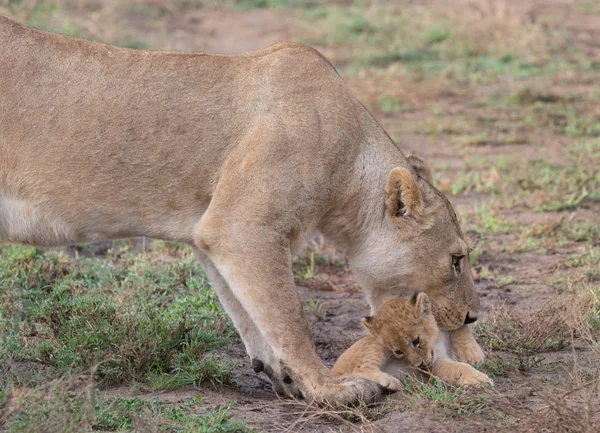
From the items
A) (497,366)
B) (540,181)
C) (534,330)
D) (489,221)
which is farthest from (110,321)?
(540,181)

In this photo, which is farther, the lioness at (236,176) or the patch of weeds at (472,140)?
the patch of weeds at (472,140)

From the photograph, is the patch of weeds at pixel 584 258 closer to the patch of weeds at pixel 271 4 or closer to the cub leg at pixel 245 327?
the cub leg at pixel 245 327

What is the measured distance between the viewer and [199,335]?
5.81 m

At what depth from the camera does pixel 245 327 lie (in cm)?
567

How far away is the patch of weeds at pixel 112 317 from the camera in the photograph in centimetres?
535

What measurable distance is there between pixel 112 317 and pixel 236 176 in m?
1.15

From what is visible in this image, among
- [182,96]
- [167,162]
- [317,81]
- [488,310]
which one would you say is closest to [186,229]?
[167,162]

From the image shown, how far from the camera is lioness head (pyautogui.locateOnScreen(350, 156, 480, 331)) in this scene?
544 centimetres

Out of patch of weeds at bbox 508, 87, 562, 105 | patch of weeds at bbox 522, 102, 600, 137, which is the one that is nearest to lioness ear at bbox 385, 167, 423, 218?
patch of weeds at bbox 522, 102, 600, 137

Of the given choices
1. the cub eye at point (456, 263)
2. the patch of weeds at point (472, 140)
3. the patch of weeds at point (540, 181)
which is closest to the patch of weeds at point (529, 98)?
the patch of weeds at point (472, 140)

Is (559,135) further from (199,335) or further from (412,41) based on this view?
(199,335)

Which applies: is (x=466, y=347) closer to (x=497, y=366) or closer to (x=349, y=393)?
(x=497, y=366)

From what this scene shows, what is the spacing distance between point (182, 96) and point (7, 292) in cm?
196

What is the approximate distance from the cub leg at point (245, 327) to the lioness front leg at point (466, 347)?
3.17 feet
